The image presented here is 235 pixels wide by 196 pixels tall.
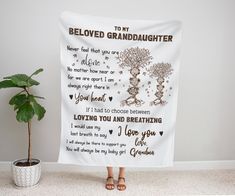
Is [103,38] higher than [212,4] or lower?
lower

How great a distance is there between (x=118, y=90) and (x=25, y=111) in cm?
85

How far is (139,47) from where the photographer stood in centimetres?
216

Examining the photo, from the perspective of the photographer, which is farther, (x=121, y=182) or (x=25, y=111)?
(x=121, y=182)

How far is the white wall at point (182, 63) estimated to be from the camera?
8.62 feet

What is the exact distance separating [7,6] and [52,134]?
143cm

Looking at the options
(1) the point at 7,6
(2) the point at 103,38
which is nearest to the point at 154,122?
(2) the point at 103,38

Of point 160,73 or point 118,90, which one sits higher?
point 160,73

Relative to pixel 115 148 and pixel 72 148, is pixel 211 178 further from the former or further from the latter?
pixel 72 148

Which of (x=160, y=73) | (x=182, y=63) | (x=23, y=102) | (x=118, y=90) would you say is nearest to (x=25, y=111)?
(x=23, y=102)

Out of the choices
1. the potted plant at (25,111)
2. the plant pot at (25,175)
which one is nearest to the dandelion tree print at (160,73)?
the potted plant at (25,111)

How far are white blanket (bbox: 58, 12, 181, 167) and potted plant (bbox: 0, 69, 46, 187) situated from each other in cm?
29

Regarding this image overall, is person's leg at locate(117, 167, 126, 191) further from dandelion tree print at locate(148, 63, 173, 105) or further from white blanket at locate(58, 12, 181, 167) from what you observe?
dandelion tree print at locate(148, 63, 173, 105)

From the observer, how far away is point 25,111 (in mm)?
2217

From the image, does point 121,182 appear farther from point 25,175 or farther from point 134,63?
point 134,63
